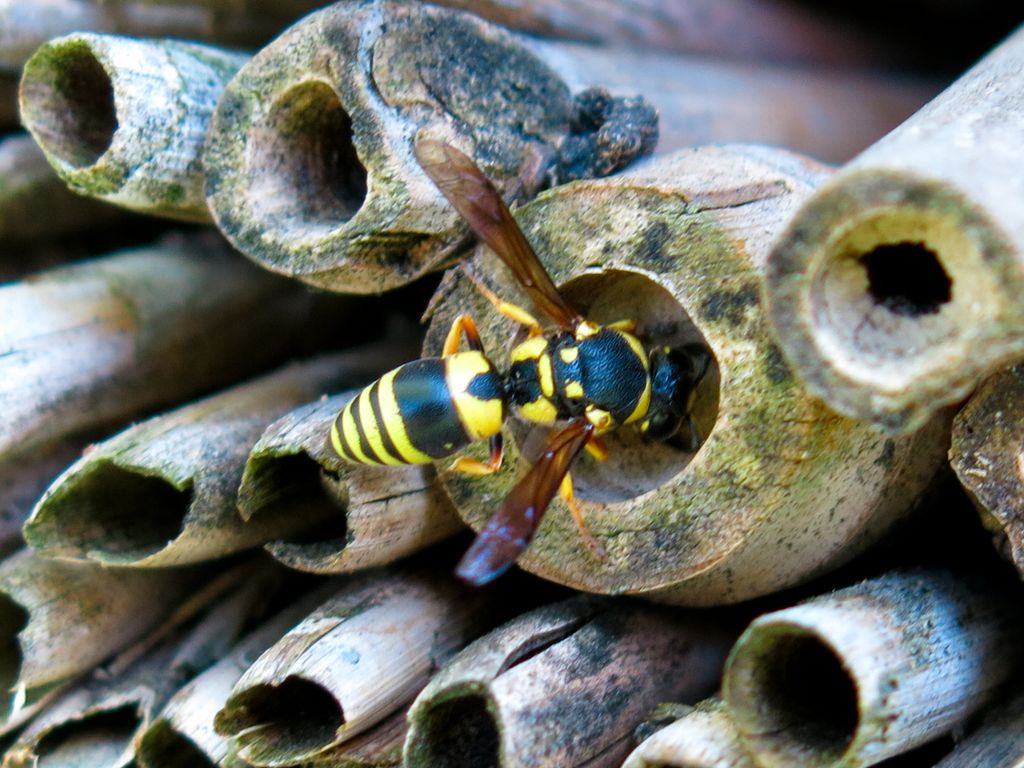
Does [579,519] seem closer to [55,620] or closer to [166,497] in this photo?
[166,497]

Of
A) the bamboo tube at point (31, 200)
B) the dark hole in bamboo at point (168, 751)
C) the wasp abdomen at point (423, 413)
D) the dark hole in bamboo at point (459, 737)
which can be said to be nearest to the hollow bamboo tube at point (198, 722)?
the dark hole in bamboo at point (168, 751)

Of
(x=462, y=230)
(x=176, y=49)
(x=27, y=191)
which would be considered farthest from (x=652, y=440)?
(x=27, y=191)

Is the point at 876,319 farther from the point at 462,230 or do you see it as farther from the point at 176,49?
the point at 176,49

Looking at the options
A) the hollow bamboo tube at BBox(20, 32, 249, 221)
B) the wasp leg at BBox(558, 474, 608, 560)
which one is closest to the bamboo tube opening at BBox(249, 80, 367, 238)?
the hollow bamboo tube at BBox(20, 32, 249, 221)

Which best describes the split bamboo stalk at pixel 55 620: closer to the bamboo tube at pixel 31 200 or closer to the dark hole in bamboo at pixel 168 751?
the dark hole in bamboo at pixel 168 751

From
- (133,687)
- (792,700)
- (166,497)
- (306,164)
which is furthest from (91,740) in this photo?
(792,700)

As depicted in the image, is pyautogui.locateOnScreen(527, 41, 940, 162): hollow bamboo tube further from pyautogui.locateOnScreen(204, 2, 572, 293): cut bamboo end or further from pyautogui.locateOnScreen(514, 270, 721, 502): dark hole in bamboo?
pyautogui.locateOnScreen(514, 270, 721, 502): dark hole in bamboo
